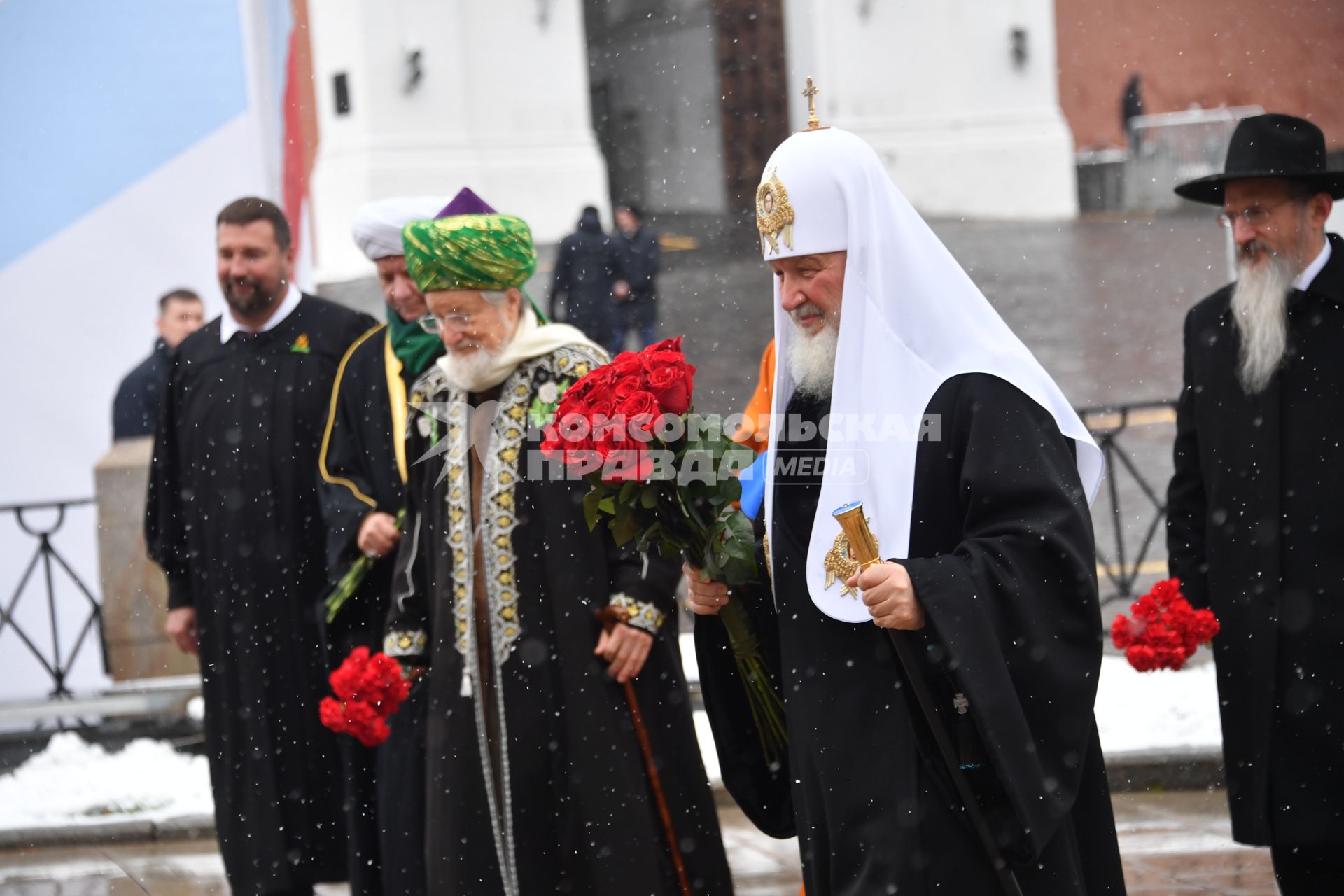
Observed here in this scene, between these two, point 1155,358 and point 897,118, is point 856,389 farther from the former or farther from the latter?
point 897,118

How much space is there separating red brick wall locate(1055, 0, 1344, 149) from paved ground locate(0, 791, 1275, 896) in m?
14.5

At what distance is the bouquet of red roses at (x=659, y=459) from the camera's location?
3.31 metres

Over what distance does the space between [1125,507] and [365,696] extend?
7245 mm

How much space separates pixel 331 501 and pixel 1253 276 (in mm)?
2908

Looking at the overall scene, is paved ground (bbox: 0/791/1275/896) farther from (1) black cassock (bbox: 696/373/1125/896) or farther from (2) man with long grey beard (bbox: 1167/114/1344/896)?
(1) black cassock (bbox: 696/373/1125/896)

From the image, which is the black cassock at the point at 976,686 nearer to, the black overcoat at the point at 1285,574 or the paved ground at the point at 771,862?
the black overcoat at the point at 1285,574

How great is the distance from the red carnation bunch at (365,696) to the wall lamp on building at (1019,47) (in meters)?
17.0

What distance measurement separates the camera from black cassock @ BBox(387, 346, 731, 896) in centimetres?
458

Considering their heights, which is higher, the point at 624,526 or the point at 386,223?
the point at 386,223

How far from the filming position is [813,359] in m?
3.34

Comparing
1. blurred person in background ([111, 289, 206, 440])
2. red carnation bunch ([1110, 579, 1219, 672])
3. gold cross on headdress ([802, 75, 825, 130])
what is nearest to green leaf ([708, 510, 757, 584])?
gold cross on headdress ([802, 75, 825, 130])

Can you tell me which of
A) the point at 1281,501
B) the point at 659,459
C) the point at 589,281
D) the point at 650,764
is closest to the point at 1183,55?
the point at 589,281

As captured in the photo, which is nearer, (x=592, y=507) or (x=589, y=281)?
(x=592, y=507)

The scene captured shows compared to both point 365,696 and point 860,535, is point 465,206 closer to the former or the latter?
point 365,696
